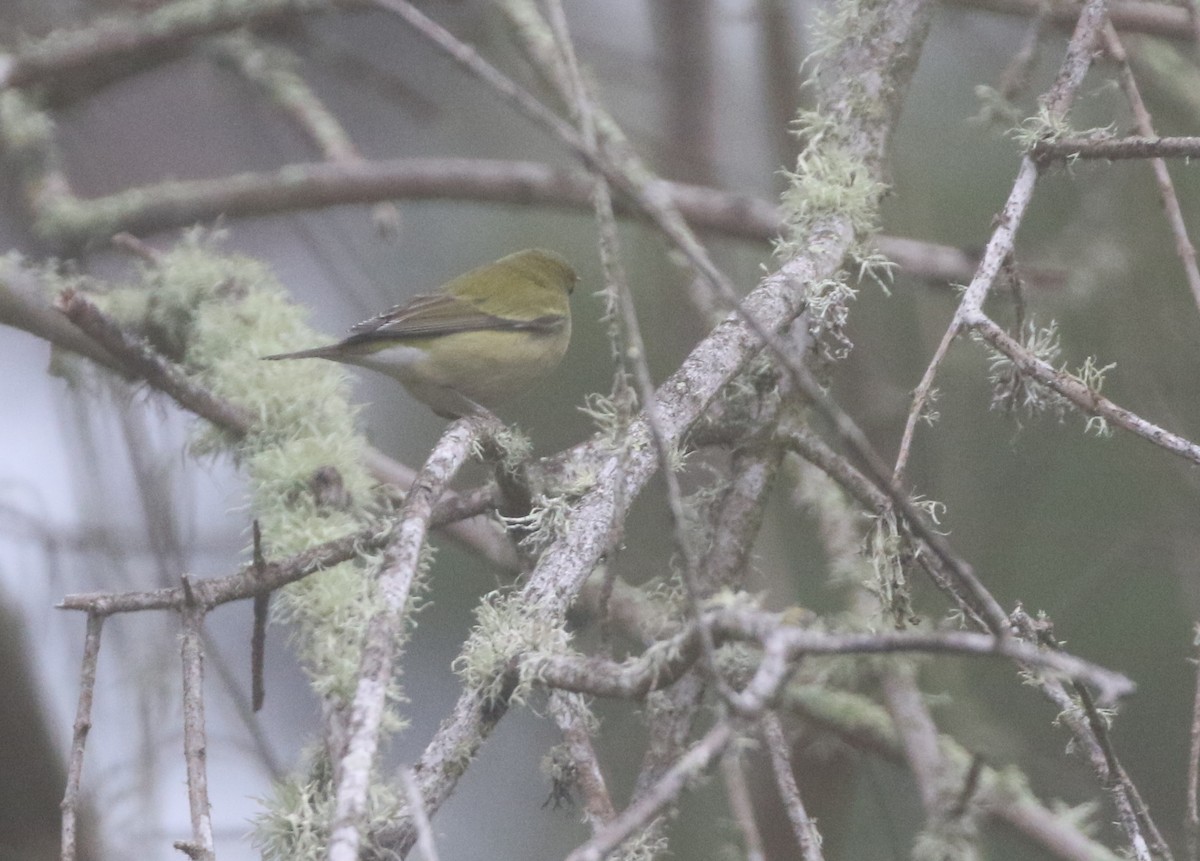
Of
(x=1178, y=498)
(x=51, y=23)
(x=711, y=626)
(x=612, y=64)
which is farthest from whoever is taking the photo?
(x=612, y=64)

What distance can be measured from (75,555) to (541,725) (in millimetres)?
2370

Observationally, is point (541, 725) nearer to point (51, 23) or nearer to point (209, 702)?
point (209, 702)

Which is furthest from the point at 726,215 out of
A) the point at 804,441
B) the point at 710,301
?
the point at 804,441

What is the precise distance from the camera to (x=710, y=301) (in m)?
3.59

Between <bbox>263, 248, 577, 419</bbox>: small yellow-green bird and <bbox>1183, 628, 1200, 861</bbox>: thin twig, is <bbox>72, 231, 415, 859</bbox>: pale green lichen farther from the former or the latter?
<bbox>1183, 628, 1200, 861</bbox>: thin twig

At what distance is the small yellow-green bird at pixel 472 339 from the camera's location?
12.5ft

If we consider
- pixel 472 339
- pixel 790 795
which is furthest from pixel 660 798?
pixel 472 339

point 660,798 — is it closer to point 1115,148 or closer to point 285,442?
point 1115,148

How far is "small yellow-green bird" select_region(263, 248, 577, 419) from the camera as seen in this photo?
12.5 ft

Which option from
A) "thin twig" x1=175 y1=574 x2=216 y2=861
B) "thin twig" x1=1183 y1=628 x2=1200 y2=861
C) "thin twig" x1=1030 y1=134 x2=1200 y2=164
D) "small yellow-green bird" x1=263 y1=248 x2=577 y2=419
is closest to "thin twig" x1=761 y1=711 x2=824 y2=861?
"thin twig" x1=1183 y1=628 x2=1200 y2=861

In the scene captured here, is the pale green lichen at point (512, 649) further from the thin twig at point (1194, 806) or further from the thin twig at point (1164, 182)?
the thin twig at point (1164, 182)

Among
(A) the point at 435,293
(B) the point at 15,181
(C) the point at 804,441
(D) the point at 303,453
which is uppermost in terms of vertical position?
(B) the point at 15,181

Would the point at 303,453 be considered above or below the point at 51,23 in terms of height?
below

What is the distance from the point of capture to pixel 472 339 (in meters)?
3.95
